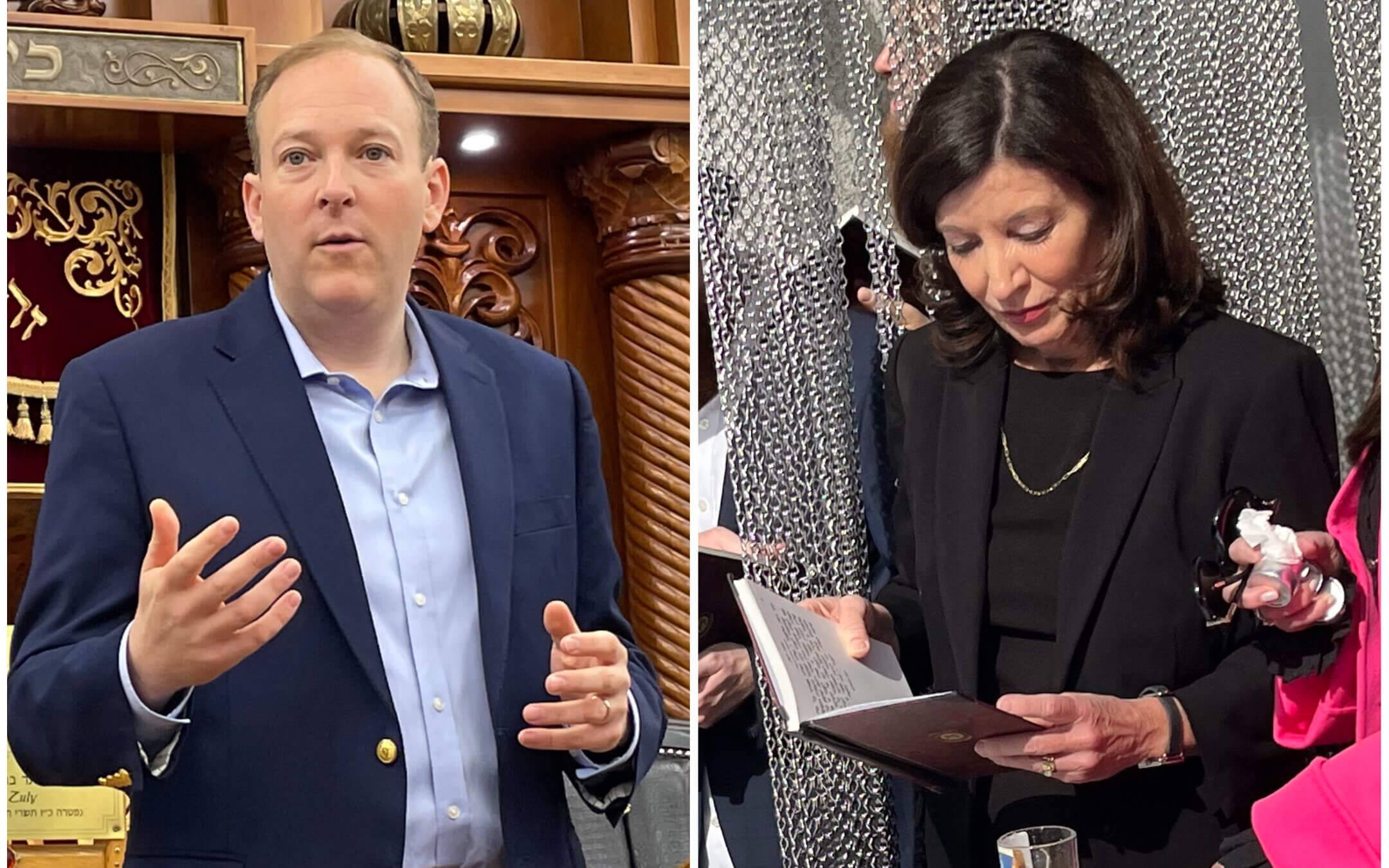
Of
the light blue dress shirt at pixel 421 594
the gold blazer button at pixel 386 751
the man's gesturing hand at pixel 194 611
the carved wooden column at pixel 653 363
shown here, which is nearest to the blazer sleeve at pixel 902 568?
Result: the carved wooden column at pixel 653 363

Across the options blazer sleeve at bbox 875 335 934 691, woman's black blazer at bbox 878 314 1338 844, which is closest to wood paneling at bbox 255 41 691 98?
blazer sleeve at bbox 875 335 934 691

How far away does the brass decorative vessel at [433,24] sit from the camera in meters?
2.21

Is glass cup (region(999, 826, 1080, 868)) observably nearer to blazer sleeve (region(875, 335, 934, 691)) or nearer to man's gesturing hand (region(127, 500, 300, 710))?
blazer sleeve (region(875, 335, 934, 691))

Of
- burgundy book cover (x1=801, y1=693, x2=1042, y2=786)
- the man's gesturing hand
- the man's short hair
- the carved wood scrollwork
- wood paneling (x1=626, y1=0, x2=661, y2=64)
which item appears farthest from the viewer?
wood paneling (x1=626, y1=0, x2=661, y2=64)

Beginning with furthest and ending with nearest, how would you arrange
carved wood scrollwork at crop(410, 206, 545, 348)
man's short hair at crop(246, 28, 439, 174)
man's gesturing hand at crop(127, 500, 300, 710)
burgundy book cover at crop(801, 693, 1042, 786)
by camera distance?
carved wood scrollwork at crop(410, 206, 545, 348) → man's short hair at crop(246, 28, 439, 174) → burgundy book cover at crop(801, 693, 1042, 786) → man's gesturing hand at crop(127, 500, 300, 710)

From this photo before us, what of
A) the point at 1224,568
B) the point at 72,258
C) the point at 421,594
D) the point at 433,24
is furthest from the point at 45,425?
the point at 1224,568

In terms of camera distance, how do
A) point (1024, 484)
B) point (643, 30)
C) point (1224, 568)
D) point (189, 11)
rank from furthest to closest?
point (643, 30)
point (189, 11)
point (1024, 484)
point (1224, 568)

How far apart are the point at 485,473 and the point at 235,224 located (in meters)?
0.43

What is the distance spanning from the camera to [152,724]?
1.89 meters

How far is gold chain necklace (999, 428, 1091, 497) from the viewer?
6.66 ft

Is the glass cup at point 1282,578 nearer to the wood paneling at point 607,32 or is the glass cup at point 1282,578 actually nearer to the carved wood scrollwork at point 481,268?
the carved wood scrollwork at point 481,268

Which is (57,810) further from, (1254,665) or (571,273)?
(1254,665)

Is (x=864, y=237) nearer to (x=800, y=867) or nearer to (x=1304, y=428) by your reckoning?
(x=1304, y=428)

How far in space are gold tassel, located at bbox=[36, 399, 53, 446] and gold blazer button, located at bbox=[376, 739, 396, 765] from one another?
537 millimetres
